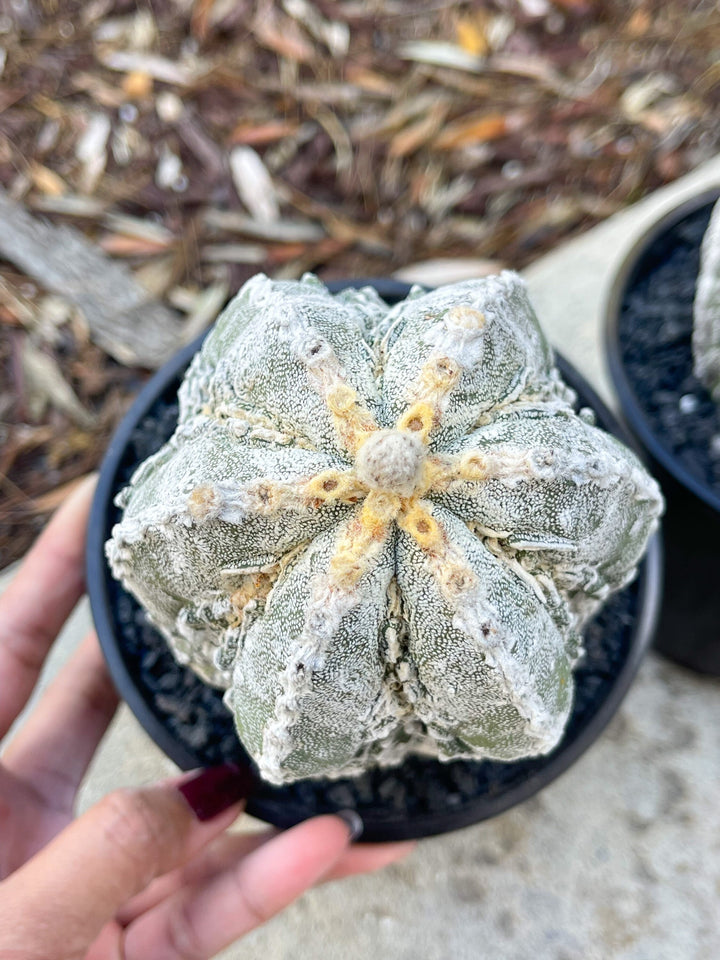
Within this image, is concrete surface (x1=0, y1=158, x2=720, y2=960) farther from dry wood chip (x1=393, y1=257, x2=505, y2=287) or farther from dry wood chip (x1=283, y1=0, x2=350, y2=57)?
dry wood chip (x1=283, y1=0, x2=350, y2=57)

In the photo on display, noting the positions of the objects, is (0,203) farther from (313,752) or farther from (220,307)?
(313,752)

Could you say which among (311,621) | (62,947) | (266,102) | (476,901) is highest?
(266,102)

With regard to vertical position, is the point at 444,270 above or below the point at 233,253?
below

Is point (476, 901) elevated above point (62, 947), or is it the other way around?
point (62, 947)

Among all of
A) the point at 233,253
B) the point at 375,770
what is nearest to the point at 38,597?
the point at 375,770

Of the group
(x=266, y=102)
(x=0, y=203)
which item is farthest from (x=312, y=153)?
(x=0, y=203)

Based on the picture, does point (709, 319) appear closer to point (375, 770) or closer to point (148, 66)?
point (375, 770)
